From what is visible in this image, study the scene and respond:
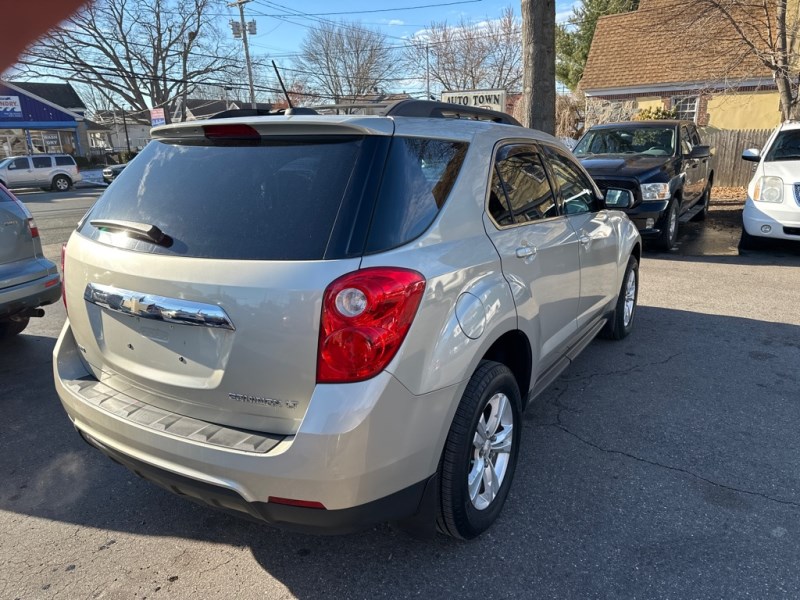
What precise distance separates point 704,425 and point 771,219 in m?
5.54

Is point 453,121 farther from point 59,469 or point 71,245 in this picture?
point 59,469

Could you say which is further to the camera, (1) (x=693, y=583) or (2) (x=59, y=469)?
(2) (x=59, y=469)

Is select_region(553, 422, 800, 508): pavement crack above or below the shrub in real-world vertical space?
below

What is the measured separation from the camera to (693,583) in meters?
2.31

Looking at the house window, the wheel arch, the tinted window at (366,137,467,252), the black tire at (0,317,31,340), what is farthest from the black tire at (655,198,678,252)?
the house window

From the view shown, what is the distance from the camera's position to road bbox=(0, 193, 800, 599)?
2.35 metres

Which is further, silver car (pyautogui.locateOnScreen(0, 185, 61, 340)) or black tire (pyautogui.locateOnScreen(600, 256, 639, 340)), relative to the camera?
black tire (pyautogui.locateOnScreen(600, 256, 639, 340))

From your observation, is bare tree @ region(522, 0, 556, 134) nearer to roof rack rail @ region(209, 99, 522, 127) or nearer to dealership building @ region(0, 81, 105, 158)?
roof rack rail @ region(209, 99, 522, 127)

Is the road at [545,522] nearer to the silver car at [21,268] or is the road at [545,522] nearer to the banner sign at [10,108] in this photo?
the silver car at [21,268]

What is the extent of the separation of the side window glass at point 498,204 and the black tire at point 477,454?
2.26 feet

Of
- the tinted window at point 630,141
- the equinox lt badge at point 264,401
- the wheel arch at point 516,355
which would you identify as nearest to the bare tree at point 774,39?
the tinted window at point 630,141

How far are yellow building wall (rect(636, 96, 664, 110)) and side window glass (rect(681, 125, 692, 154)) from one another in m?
12.5

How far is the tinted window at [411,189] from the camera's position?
6.87ft

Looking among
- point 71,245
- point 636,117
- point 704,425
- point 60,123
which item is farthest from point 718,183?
point 60,123
